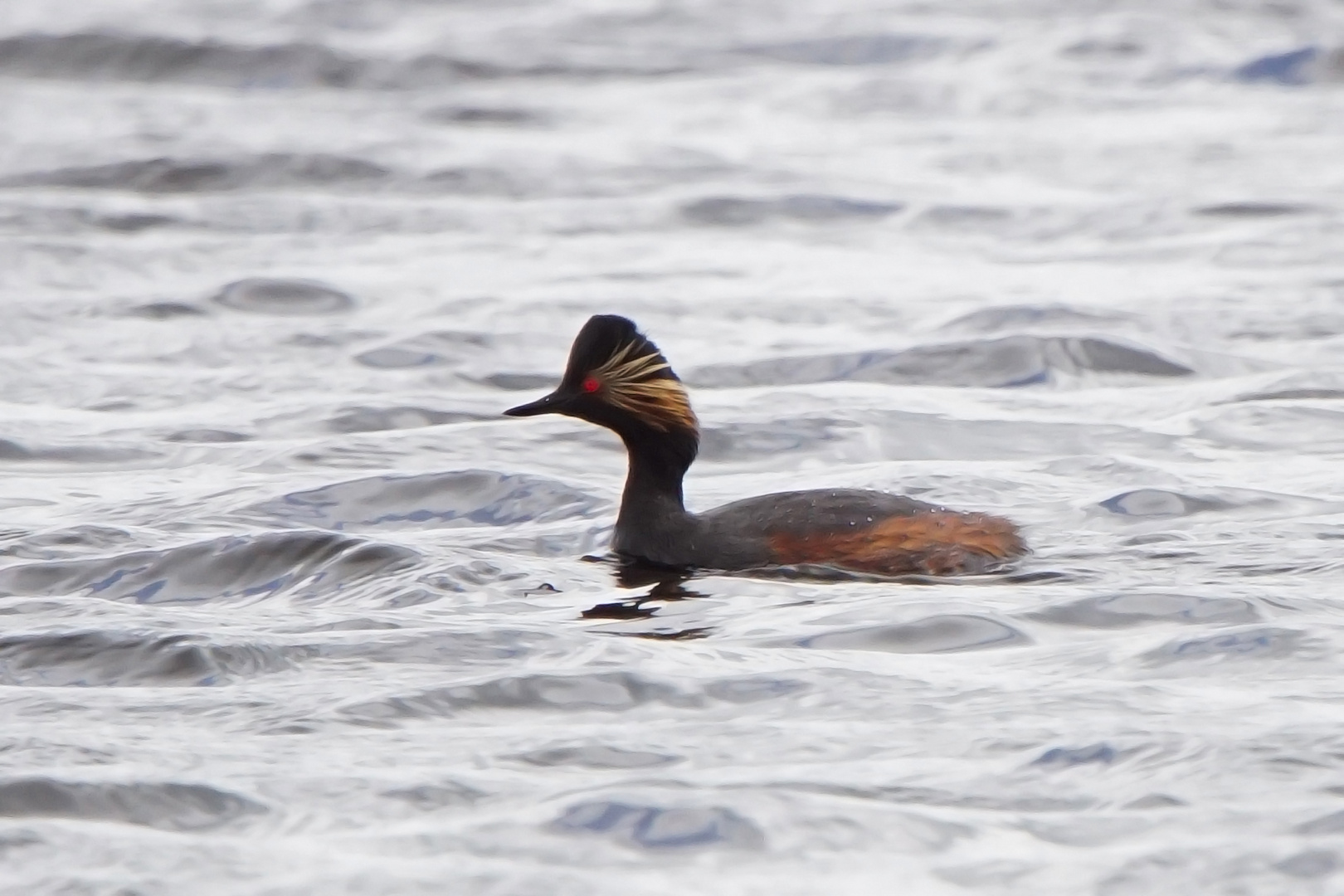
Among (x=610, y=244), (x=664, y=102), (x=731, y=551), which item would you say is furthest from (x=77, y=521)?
(x=664, y=102)

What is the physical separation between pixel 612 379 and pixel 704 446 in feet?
9.05

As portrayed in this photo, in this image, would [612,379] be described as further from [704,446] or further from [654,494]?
[704,446]

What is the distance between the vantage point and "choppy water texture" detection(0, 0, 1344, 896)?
666 cm

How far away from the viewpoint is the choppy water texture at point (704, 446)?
21.8 ft

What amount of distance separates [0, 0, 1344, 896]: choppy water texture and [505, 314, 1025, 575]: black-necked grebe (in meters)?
0.19

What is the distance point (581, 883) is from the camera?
20.3 ft

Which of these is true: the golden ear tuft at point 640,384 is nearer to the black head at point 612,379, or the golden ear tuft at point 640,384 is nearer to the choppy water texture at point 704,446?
the black head at point 612,379

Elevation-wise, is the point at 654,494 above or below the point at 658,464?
below

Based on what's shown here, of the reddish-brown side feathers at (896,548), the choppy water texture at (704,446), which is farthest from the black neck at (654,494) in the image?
the reddish-brown side feathers at (896,548)

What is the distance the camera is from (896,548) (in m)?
9.15

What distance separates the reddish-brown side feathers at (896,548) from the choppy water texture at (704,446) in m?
0.14

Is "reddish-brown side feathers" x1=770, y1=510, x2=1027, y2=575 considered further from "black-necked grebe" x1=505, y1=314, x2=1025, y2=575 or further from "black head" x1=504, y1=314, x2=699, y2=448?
"black head" x1=504, y1=314, x2=699, y2=448

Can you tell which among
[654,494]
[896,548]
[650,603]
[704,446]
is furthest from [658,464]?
[704,446]

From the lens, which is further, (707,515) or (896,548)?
(707,515)
